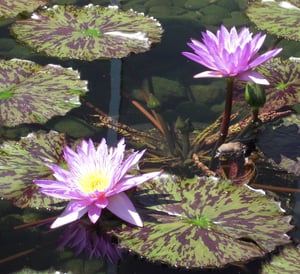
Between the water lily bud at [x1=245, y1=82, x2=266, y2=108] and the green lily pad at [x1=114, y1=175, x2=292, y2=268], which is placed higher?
the water lily bud at [x1=245, y1=82, x2=266, y2=108]

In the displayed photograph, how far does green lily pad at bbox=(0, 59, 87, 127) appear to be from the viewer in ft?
7.71

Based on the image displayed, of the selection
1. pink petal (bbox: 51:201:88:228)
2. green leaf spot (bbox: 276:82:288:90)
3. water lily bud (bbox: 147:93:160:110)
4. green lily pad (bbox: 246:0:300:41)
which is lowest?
water lily bud (bbox: 147:93:160:110)

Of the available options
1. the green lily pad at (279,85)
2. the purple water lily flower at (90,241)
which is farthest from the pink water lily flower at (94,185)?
the green lily pad at (279,85)

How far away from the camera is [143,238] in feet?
5.77

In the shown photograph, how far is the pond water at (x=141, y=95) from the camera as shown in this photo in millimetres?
1844

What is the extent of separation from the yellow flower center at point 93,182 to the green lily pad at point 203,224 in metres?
0.14

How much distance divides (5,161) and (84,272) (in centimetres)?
49

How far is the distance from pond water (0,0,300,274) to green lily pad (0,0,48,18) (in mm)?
120

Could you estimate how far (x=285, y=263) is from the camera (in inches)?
69.0

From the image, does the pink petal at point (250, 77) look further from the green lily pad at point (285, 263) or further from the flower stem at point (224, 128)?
the green lily pad at point (285, 263)

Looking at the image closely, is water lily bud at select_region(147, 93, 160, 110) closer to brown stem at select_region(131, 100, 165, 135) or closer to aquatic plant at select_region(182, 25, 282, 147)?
brown stem at select_region(131, 100, 165, 135)

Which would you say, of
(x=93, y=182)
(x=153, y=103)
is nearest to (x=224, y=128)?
(x=153, y=103)

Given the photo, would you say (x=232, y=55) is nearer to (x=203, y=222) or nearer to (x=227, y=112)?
(x=227, y=112)

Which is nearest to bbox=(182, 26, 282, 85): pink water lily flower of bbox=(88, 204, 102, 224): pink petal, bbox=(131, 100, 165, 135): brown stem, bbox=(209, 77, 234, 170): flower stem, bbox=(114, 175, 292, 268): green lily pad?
bbox=(209, 77, 234, 170): flower stem
